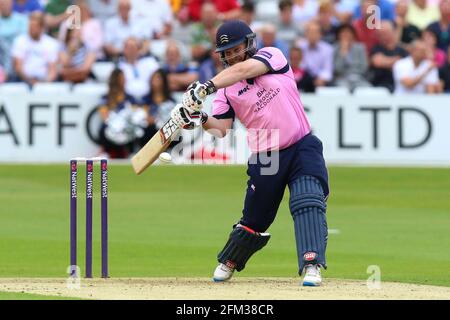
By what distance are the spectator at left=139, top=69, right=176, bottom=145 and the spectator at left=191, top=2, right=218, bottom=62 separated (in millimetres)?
1568

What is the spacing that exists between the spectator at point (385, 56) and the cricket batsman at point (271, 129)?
1106 centimetres

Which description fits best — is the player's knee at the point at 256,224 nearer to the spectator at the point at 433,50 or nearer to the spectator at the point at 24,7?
the spectator at the point at 433,50

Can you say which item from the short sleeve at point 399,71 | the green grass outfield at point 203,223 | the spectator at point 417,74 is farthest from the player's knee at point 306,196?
the short sleeve at point 399,71

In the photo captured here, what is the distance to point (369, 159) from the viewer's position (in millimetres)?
19578

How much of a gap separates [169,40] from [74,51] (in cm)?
165

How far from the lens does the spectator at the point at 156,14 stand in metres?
21.5

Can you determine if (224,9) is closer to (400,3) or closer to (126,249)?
(400,3)

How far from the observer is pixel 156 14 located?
21.6 meters

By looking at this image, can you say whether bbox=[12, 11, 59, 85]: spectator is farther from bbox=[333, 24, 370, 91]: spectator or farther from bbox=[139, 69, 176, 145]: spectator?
bbox=[333, 24, 370, 91]: spectator

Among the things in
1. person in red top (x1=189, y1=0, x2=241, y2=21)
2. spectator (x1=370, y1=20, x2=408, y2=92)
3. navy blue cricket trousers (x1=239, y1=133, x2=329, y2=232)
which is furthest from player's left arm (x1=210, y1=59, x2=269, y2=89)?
person in red top (x1=189, y1=0, x2=241, y2=21)

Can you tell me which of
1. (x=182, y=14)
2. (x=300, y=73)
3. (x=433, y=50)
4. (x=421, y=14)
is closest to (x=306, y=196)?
(x=300, y=73)

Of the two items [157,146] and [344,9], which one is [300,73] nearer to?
[344,9]

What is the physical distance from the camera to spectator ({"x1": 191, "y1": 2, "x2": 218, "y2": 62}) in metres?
21.0
